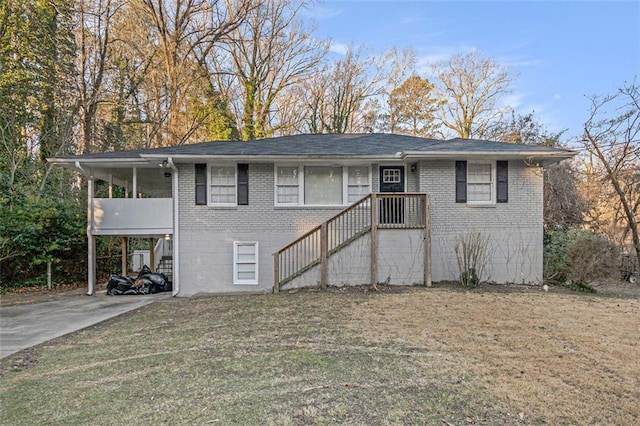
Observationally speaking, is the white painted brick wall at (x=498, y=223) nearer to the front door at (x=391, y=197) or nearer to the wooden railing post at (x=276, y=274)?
the front door at (x=391, y=197)

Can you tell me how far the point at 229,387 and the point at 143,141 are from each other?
63.4 ft

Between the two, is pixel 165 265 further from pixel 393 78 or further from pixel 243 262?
pixel 393 78

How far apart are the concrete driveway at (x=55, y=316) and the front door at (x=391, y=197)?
6341 millimetres

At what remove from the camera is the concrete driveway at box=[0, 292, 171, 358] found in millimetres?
6150

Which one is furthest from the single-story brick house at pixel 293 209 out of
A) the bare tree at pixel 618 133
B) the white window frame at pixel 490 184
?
the bare tree at pixel 618 133

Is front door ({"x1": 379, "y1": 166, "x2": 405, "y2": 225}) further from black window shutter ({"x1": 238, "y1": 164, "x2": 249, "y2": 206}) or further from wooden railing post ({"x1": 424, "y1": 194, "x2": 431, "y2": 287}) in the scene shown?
black window shutter ({"x1": 238, "y1": 164, "x2": 249, "y2": 206})

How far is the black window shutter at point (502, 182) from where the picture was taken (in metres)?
10.5

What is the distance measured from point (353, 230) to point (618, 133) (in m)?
8.30

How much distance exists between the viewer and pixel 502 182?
10484 millimetres

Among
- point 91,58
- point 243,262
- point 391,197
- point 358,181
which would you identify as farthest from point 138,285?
point 91,58

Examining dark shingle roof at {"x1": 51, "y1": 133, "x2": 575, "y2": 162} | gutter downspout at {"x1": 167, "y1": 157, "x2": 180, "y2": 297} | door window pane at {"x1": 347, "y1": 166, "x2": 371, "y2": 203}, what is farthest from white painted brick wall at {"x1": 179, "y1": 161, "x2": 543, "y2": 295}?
door window pane at {"x1": 347, "y1": 166, "x2": 371, "y2": 203}

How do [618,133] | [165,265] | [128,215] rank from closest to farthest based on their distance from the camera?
[128,215] → [618,133] → [165,265]

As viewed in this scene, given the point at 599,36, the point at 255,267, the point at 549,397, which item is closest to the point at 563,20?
the point at 599,36

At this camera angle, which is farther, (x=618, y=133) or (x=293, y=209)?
(x=618, y=133)
